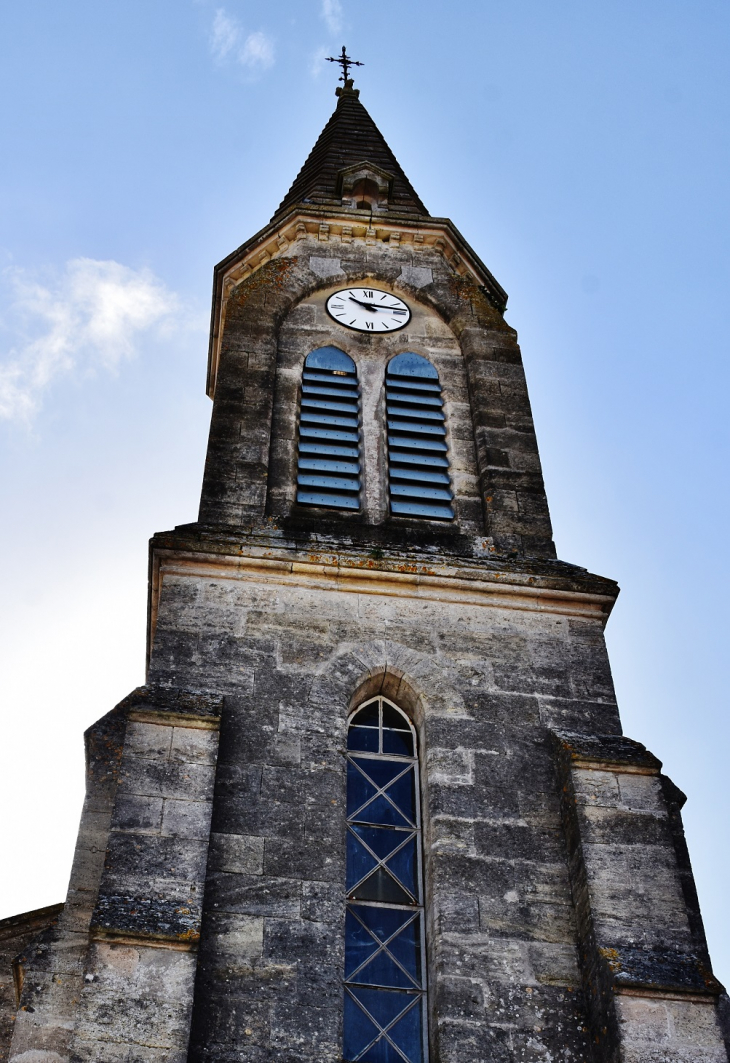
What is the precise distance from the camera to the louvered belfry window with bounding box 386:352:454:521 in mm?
14727

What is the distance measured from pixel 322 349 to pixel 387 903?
24.7 ft

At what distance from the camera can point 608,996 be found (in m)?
9.60

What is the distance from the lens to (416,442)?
15461mm

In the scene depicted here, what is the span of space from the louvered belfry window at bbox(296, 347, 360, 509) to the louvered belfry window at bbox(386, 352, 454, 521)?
397mm

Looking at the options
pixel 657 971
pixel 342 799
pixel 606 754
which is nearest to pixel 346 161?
pixel 606 754

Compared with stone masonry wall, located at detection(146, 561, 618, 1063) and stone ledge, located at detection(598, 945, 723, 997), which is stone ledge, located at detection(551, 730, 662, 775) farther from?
stone ledge, located at detection(598, 945, 723, 997)

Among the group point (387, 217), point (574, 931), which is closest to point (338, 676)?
point (574, 931)

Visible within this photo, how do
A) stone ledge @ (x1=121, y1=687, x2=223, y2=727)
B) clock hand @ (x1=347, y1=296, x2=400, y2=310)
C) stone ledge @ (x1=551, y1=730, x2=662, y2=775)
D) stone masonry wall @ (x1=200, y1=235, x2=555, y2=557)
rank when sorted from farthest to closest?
clock hand @ (x1=347, y1=296, x2=400, y2=310) → stone masonry wall @ (x1=200, y1=235, x2=555, y2=557) → stone ledge @ (x1=551, y1=730, x2=662, y2=775) → stone ledge @ (x1=121, y1=687, x2=223, y2=727)

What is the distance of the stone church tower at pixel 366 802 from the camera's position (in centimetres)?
954

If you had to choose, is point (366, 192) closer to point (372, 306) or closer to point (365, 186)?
point (365, 186)

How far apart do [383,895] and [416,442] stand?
596cm

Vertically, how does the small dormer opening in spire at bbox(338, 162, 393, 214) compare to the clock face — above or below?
above

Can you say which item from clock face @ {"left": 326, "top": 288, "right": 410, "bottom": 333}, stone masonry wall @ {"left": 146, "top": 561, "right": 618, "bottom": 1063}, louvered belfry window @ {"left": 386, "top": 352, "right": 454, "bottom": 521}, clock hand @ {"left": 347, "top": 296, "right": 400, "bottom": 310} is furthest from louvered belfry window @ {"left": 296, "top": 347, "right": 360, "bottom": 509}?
stone masonry wall @ {"left": 146, "top": 561, "right": 618, "bottom": 1063}

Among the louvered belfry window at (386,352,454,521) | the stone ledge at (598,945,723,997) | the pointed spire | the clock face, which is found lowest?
the stone ledge at (598,945,723,997)
